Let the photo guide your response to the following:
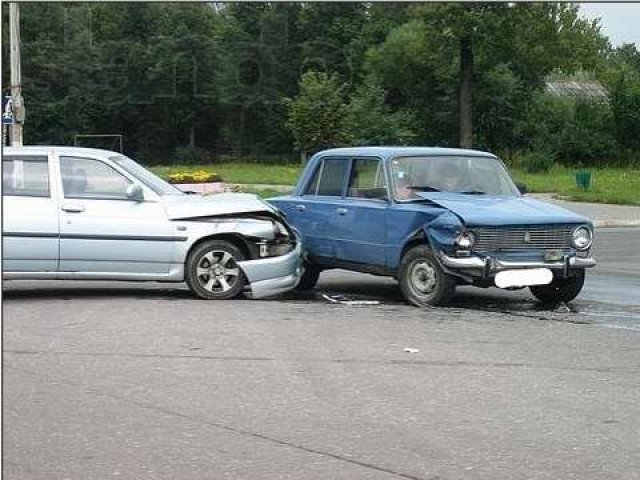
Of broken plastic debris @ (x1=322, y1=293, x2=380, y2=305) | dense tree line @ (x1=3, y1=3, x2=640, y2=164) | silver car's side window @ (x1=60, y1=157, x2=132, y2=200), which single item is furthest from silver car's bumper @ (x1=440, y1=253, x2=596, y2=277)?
dense tree line @ (x1=3, y1=3, x2=640, y2=164)

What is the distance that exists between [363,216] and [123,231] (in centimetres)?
252

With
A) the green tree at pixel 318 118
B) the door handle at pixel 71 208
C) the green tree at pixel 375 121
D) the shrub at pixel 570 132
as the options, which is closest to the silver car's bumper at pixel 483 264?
the door handle at pixel 71 208

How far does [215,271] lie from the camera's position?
33.0 feet

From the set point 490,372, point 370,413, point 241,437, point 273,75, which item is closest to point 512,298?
point 490,372

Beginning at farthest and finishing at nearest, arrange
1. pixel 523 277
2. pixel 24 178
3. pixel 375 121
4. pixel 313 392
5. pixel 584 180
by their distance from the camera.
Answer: pixel 375 121 → pixel 584 180 → pixel 24 178 → pixel 523 277 → pixel 313 392

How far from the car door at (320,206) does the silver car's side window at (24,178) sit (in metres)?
2.81

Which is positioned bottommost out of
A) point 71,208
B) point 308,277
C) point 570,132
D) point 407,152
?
point 308,277

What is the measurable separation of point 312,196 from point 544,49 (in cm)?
3543

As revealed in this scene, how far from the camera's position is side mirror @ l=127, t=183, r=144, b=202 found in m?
10.0

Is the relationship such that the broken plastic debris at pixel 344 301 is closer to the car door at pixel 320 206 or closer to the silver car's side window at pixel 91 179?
the car door at pixel 320 206

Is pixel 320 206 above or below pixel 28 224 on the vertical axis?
above

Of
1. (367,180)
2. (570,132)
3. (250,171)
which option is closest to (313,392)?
(367,180)

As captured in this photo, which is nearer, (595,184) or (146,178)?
(146,178)

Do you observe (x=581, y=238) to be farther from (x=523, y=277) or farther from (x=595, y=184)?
(x=595, y=184)
